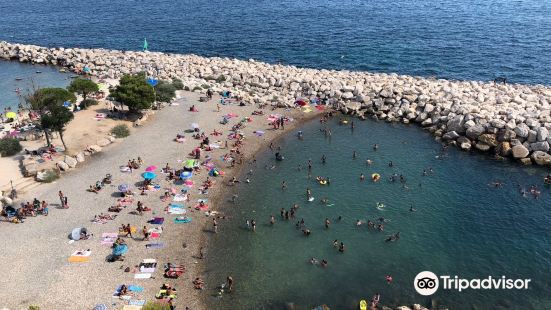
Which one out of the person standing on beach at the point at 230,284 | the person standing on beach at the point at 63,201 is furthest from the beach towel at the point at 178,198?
the person standing on beach at the point at 230,284

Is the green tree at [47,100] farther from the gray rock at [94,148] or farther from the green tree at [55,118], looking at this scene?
the gray rock at [94,148]

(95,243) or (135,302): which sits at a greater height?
(95,243)

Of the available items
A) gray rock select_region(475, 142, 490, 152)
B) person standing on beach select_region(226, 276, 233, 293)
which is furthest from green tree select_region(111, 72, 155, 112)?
gray rock select_region(475, 142, 490, 152)

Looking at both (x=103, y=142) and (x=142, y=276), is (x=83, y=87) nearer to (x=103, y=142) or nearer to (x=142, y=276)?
(x=103, y=142)

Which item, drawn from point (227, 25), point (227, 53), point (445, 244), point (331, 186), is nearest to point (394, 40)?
point (227, 53)

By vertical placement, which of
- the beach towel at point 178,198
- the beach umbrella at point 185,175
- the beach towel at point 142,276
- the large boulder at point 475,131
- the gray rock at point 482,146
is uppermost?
the large boulder at point 475,131

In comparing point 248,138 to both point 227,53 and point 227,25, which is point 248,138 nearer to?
point 227,53

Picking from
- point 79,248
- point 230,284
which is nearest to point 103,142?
point 79,248
